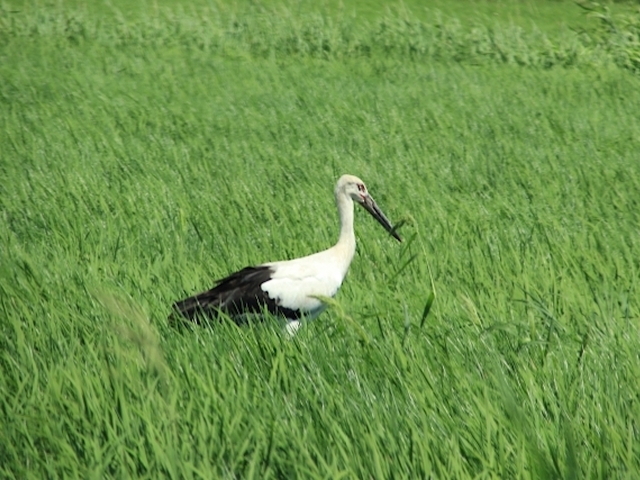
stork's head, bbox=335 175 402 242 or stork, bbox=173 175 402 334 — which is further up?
stork's head, bbox=335 175 402 242

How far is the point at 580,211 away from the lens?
6984 mm

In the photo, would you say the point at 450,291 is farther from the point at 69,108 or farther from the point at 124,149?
the point at 69,108

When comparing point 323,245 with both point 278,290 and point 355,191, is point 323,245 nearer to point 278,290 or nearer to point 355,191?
point 355,191

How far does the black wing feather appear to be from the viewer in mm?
4426

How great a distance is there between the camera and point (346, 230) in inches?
207

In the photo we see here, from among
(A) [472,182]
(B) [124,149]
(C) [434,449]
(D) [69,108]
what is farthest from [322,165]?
(C) [434,449]

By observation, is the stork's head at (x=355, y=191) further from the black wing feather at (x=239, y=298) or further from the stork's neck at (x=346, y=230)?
the black wing feather at (x=239, y=298)

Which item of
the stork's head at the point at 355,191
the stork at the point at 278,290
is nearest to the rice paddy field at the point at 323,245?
the stork at the point at 278,290

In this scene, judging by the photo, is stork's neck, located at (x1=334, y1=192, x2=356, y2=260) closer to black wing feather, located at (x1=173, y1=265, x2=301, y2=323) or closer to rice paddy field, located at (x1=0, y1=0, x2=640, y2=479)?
rice paddy field, located at (x1=0, y1=0, x2=640, y2=479)

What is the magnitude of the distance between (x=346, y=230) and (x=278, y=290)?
0.74 metres

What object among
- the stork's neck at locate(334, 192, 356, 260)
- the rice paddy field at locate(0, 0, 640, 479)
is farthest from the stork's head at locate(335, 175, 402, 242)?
the rice paddy field at locate(0, 0, 640, 479)

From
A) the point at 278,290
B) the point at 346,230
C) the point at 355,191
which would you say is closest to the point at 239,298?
the point at 278,290

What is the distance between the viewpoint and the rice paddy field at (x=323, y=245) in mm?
2947

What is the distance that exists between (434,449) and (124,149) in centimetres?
651
